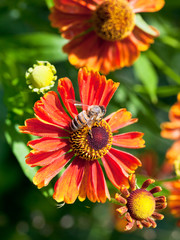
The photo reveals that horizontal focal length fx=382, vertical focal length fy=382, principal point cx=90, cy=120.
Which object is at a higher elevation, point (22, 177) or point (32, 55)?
point (32, 55)

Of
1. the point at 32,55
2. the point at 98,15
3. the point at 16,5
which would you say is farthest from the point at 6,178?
the point at 98,15

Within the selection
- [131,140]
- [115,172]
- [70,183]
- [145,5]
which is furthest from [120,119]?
[145,5]

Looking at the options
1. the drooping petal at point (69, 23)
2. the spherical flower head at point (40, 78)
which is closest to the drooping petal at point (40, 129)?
the spherical flower head at point (40, 78)

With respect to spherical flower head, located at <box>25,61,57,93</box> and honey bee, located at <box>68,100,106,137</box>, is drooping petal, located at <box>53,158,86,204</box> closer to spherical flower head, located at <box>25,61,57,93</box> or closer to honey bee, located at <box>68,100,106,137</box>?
honey bee, located at <box>68,100,106,137</box>

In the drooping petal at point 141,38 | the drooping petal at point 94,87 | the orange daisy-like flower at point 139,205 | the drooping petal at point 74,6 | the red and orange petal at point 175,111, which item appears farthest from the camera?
the red and orange petal at point 175,111

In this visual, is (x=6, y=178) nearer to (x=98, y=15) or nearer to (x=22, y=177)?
(x=22, y=177)

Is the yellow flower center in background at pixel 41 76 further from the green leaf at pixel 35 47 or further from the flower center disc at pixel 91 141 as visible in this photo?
the green leaf at pixel 35 47

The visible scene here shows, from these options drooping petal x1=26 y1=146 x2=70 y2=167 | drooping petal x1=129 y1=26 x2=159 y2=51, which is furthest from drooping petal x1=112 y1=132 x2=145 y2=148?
drooping petal x1=129 y1=26 x2=159 y2=51
